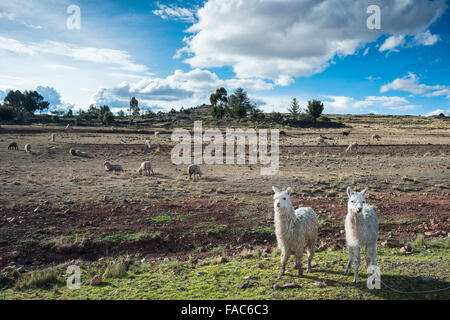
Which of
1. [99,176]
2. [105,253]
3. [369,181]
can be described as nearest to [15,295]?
[105,253]

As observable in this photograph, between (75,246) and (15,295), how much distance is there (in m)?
3.15

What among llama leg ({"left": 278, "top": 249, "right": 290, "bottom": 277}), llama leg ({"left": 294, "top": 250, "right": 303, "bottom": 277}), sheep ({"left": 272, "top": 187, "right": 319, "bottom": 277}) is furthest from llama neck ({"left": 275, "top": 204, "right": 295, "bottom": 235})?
llama leg ({"left": 294, "top": 250, "right": 303, "bottom": 277})

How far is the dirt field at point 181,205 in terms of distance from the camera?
9188 millimetres

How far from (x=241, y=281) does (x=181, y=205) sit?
25.9 ft

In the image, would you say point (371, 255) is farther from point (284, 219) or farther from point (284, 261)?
point (284, 219)

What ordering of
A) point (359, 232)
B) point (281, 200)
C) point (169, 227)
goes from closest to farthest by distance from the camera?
point (359, 232) < point (281, 200) < point (169, 227)

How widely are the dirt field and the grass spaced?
3.14 ft

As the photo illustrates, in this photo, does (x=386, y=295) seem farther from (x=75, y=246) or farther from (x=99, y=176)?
(x=99, y=176)

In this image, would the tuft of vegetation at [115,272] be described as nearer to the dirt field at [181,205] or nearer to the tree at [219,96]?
the dirt field at [181,205]

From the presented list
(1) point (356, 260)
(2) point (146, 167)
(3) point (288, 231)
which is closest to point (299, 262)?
(3) point (288, 231)

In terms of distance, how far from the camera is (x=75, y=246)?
8.98 metres

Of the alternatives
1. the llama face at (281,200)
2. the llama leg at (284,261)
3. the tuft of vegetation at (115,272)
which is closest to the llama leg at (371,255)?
the llama leg at (284,261)

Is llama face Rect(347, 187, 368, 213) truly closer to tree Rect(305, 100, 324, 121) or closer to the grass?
the grass

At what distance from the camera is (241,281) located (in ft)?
20.0
